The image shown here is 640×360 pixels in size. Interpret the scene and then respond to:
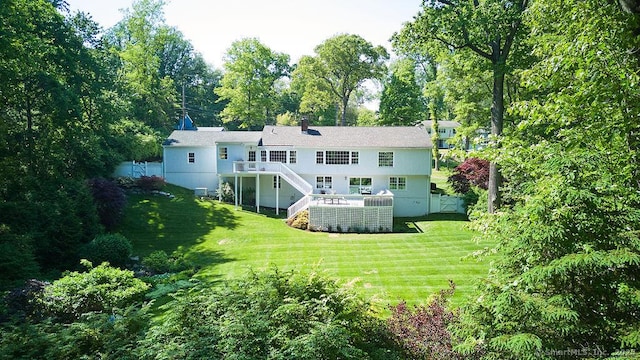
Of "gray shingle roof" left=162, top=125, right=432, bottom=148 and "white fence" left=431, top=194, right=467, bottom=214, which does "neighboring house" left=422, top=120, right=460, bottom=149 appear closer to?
"gray shingle roof" left=162, top=125, right=432, bottom=148

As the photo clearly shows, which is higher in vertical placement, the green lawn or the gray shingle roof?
the gray shingle roof

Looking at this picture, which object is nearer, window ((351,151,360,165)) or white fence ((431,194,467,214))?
white fence ((431,194,467,214))

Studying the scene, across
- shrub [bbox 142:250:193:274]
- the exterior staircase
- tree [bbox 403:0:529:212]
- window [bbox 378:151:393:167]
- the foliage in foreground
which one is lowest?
shrub [bbox 142:250:193:274]

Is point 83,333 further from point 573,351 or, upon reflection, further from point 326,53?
point 326,53

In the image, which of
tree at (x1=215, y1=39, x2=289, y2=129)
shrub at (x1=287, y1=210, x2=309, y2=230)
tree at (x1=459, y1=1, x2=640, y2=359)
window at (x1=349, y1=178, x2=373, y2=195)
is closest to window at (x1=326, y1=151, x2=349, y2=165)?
window at (x1=349, y1=178, x2=373, y2=195)

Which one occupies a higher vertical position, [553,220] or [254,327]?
[553,220]

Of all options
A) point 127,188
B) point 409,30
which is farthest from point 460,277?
point 127,188
